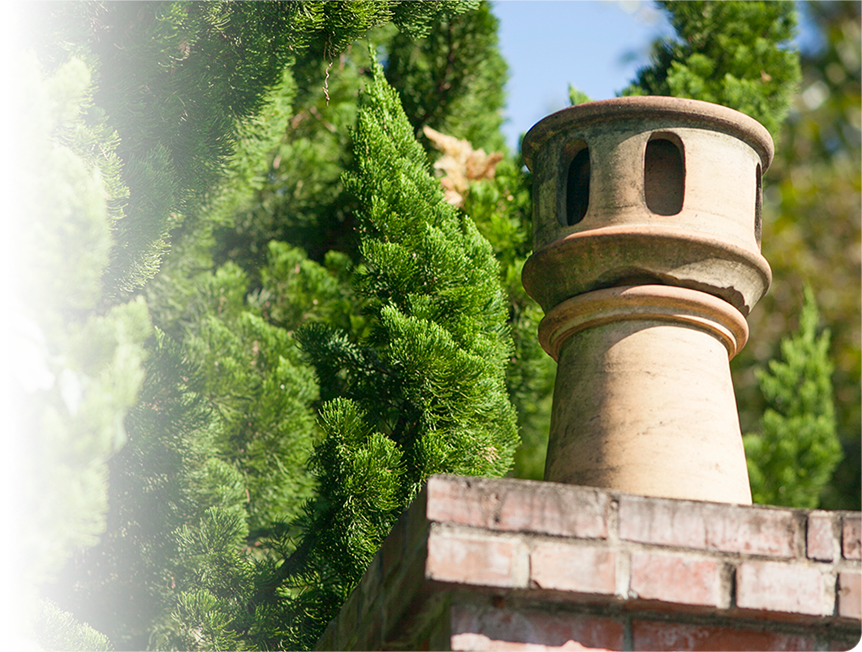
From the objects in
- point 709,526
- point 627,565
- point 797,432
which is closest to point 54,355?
point 627,565

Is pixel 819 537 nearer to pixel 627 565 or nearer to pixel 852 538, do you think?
Result: pixel 852 538

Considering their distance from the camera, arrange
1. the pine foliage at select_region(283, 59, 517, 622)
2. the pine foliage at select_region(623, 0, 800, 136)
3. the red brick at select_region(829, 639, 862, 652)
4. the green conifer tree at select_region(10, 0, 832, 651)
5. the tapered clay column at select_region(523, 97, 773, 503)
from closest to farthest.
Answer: the red brick at select_region(829, 639, 862, 652) → the tapered clay column at select_region(523, 97, 773, 503) → the green conifer tree at select_region(10, 0, 832, 651) → the pine foliage at select_region(283, 59, 517, 622) → the pine foliage at select_region(623, 0, 800, 136)

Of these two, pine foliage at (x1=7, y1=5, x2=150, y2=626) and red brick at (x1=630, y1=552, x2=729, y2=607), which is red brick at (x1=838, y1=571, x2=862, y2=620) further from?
pine foliage at (x1=7, y1=5, x2=150, y2=626)

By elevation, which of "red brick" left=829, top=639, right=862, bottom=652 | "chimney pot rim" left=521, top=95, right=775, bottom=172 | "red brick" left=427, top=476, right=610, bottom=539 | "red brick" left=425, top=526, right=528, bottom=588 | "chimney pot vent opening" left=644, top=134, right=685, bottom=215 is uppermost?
"chimney pot rim" left=521, top=95, right=775, bottom=172

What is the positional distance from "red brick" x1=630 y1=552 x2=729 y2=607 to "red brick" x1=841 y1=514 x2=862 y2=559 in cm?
25

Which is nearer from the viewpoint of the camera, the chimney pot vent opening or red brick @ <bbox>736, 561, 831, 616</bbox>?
red brick @ <bbox>736, 561, 831, 616</bbox>

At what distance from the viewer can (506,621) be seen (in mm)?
1668

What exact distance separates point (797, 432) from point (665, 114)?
3.22 metres

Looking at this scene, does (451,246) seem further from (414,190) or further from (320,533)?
(320,533)

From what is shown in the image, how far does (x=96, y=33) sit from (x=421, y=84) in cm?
215

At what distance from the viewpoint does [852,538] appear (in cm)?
170

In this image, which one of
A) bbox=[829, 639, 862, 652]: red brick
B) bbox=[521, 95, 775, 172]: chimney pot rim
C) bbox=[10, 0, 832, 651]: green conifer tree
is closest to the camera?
bbox=[829, 639, 862, 652]: red brick

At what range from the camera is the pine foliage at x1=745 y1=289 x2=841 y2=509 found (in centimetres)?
489

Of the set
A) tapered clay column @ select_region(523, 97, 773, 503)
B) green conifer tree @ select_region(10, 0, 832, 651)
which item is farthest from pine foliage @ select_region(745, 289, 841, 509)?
tapered clay column @ select_region(523, 97, 773, 503)
